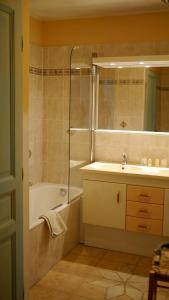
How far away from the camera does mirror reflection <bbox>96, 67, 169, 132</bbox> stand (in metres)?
3.58

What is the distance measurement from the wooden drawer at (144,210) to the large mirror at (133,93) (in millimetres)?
841

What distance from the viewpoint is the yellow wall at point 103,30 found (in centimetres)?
352

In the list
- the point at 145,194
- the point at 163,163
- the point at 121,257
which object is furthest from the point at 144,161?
the point at 121,257

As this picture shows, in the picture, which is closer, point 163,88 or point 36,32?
point 163,88

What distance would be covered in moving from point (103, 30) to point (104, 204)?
6.12ft

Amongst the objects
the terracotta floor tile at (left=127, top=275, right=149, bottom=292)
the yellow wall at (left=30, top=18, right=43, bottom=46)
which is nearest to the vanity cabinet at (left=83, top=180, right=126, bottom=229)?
the terracotta floor tile at (left=127, top=275, right=149, bottom=292)

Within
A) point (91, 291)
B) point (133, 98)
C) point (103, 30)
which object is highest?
point (103, 30)

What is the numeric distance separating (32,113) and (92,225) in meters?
1.42

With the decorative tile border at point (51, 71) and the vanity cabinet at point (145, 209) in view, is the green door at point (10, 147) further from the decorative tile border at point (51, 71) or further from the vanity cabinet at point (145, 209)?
the decorative tile border at point (51, 71)

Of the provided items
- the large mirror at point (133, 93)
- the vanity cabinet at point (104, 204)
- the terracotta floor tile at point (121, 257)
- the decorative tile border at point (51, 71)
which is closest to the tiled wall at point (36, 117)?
the decorative tile border at point (51, 71)

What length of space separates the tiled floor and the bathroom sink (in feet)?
2.83

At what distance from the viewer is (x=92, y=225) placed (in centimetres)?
363

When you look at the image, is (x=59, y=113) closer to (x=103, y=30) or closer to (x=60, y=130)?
(x=60, y=130)

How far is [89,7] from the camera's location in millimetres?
3471
